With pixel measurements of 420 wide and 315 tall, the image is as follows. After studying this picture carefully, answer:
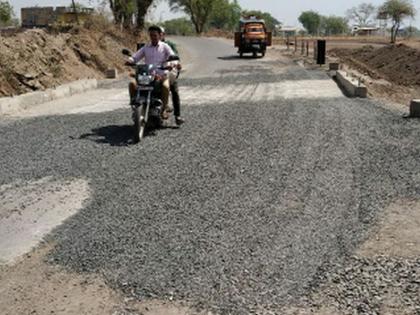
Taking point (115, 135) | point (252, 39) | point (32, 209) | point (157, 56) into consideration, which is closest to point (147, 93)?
point (157, 56)

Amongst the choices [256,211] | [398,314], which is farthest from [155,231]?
[398,314]

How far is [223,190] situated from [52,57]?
16148mm

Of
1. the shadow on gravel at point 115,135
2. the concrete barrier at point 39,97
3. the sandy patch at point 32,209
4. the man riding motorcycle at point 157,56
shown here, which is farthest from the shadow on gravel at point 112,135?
the concrete barrier at point 39,97

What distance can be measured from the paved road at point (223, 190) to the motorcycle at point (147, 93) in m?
0.41

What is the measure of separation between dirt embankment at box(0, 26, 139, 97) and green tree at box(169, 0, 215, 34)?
70319 mm

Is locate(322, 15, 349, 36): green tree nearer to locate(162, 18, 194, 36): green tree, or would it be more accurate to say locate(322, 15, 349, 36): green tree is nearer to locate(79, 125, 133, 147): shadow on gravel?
locate(162, 18, 194, 36): green tree

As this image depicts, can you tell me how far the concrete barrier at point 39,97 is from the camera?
47.4 feet

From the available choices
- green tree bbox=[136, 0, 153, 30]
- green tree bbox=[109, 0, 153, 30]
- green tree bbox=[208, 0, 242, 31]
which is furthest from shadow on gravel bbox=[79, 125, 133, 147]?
green tree bbox=[208, 0, 242, 31]

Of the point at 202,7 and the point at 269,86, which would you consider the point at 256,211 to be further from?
the point at 202,7

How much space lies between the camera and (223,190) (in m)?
7.29

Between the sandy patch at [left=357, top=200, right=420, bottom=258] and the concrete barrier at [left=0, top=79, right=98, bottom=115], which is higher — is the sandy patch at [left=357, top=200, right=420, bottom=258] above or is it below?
below

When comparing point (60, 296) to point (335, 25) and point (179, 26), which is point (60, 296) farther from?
point (335, 25)

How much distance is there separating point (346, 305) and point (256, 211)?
2.15 metres

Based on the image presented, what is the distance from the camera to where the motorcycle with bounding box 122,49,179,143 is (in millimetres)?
10477
